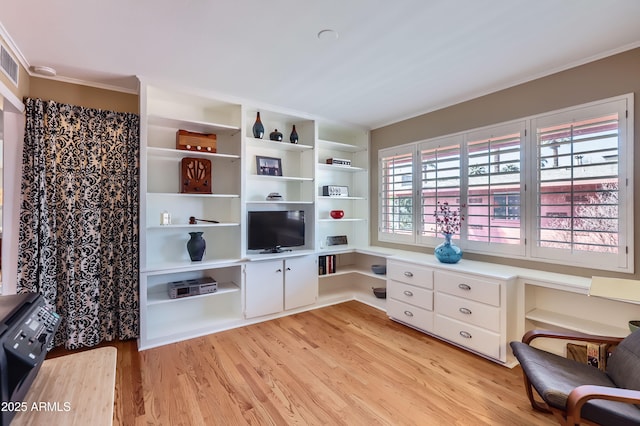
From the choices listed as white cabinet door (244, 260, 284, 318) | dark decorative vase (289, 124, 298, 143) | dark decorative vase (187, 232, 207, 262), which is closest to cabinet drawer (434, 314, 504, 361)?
white cabinet door (244, 260, 284, 318)

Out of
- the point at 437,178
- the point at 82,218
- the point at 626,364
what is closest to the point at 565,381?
the point at 626,364

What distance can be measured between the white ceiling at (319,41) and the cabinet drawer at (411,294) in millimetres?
2099

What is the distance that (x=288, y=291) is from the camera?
12.0 ft

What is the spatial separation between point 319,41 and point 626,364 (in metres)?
2.80

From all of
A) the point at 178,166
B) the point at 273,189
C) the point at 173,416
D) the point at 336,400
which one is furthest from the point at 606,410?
the point at 178,166

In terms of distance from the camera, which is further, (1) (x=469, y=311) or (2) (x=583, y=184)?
(1) (x=469, y=311)

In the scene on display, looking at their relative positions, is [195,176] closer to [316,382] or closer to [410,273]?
[316,382]

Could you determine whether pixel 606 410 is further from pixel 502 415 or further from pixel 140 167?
pixel 140 167

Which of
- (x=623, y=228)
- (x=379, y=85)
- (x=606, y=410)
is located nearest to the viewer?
(x=606, y=410)

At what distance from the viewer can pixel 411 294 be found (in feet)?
10.6

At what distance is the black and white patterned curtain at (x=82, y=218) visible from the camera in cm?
252

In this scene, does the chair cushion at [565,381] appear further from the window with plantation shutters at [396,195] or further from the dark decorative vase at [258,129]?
the dark decorative vase at [258,129]

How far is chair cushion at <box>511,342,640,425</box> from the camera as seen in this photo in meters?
1.41

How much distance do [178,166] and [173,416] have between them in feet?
7.68
